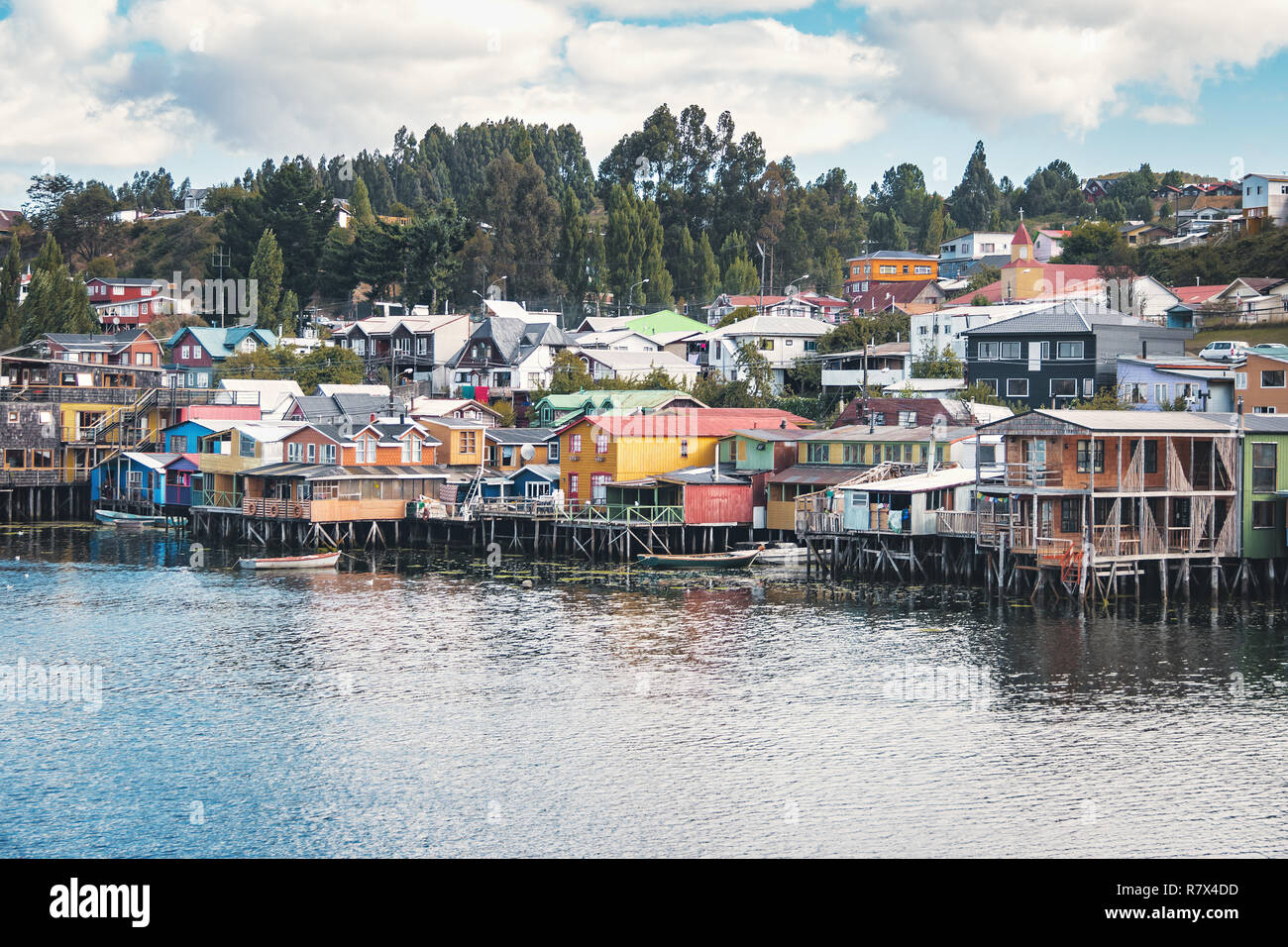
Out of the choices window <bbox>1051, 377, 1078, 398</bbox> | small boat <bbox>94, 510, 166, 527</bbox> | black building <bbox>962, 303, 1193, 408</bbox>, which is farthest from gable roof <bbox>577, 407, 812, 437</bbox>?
small boat <bbox>94, 510, 166, 527</bbox>

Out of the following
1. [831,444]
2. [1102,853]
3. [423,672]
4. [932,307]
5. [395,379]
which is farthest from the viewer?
[932,307]

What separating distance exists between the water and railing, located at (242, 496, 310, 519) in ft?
55.9

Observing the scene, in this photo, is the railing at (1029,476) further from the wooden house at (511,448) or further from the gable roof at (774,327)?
the gable roof at (774,327)

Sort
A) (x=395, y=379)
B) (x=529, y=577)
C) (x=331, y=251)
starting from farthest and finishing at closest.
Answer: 1. (x=331, y=251)
2. (x=395, y=379)
3. (x=529, y=577)

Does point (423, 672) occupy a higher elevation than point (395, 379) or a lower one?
lower

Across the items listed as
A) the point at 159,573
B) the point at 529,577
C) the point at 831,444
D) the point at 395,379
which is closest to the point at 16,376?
the point at 395,379

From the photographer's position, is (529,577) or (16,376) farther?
→ (16,376)

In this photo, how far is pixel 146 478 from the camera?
90.9 meters

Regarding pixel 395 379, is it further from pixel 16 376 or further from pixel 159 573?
pixel 159 573

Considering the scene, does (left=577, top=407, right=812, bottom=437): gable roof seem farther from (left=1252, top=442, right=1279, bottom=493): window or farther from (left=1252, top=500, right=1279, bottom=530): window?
(left=1252, top=500, right=1279, bottom=530): window

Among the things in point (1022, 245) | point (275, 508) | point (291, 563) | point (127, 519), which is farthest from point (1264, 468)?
point (1022, 245)

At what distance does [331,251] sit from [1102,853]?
114m

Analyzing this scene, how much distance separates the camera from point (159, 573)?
65812 millimetres
